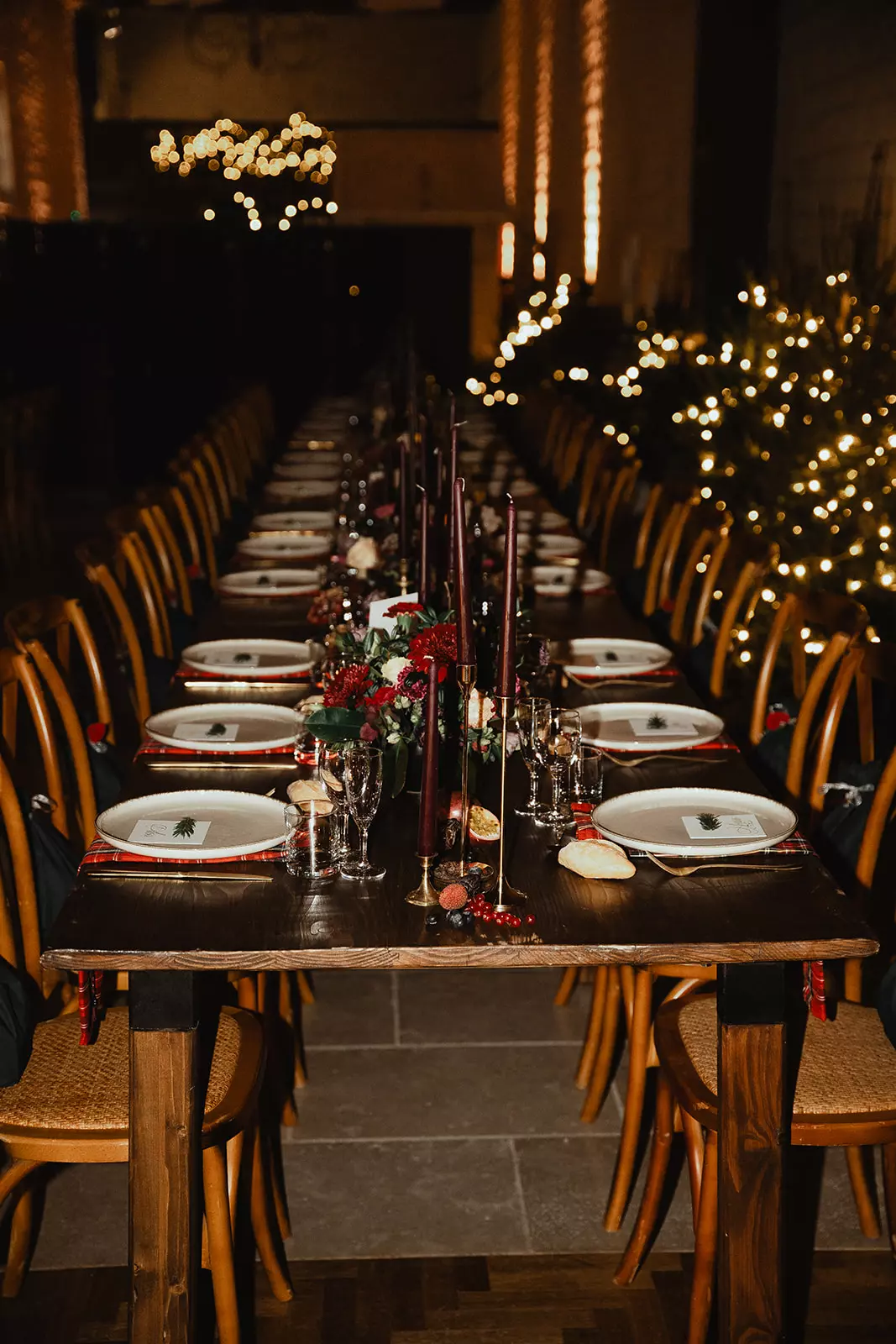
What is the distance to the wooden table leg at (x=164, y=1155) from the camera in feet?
6.04

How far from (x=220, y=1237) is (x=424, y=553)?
1.20m

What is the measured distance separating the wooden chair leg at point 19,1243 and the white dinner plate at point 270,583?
1846 millimetres

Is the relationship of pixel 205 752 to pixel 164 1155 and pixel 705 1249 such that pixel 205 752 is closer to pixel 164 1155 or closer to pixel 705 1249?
pixel 164 1155

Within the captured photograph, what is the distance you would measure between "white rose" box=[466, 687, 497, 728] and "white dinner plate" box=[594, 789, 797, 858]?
0.22 m

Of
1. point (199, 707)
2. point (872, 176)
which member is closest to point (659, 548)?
point (872, 176)

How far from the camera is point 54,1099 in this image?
204 cm

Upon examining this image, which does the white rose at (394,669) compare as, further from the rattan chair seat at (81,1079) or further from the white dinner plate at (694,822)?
the rattan chair seat at (81,1079)

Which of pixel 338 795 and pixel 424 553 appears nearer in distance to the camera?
pixel 338 795

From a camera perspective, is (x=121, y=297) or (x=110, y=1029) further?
(x=121, y=297)

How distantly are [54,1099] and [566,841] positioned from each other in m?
0.82

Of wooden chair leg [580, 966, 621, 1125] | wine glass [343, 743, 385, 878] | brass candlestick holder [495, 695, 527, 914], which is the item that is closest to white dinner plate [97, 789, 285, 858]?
wine glass [343, 743, 385, 878]

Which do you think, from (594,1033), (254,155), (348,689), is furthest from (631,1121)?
(254,155)

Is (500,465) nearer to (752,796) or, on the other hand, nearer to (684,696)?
(684,696)

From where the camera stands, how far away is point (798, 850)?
207 cm
